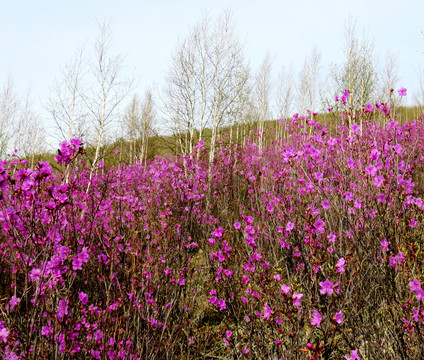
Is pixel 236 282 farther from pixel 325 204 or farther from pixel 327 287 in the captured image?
pixel 327 287

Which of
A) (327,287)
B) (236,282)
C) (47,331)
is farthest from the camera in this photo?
(236,282)

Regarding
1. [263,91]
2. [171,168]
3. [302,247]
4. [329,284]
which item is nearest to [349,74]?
[263,91]

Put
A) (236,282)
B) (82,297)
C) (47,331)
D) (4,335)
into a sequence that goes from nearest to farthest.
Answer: (4,335) < (47,331) < (82,297) < (236,282)

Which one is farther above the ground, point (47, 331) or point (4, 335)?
point (4, 335)

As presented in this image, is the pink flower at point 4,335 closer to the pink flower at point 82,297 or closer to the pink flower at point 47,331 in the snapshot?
the pink flower at point 47,331

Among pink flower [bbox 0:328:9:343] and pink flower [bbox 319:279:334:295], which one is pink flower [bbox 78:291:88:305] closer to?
pink flower [bbox 0:328:9:343]

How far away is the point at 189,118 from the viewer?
9531 mm

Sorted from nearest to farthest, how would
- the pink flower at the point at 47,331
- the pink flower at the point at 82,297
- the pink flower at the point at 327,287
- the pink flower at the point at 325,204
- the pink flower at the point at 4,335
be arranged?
the pink flower at the point at 4,335 < the pink flower at the point at 327,287 < the pink flower at the point at 47,331 < the pink flower at the point at 82,297 < the pink flower at the point at 325,204

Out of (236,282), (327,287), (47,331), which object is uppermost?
(327,287)

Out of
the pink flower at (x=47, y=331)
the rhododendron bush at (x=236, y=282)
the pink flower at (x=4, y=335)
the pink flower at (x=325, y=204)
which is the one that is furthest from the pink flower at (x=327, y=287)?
the pink flower at (x=47, y=331)

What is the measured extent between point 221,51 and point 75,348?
9.93 meters

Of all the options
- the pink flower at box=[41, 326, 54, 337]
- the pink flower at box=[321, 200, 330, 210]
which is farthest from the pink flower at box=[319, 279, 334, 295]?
the pink flower at box=[41, 326, 54, 337]

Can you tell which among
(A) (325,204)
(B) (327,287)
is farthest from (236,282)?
(B) (327,287)

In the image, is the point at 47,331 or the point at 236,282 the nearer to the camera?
the point at 47,331
